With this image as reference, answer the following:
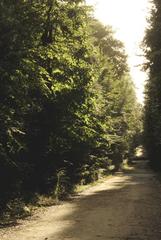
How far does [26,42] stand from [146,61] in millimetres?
13700

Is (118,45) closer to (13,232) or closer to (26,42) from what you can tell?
(26,42)

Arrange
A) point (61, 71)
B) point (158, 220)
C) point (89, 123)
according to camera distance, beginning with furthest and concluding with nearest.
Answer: point (89, 123) → point (61, 71) → point (158, 220)

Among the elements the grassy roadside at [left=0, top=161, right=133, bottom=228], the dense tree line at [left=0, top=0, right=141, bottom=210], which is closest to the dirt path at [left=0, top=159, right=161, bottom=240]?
the grassy roadside at [left=0, top=161, right=133, bottom=228]

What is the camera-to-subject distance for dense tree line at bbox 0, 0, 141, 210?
15.6 meters

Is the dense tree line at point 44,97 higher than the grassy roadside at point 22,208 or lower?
higher

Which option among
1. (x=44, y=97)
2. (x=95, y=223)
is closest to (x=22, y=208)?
(x=95, y=223)

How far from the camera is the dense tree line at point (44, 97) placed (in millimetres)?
15625

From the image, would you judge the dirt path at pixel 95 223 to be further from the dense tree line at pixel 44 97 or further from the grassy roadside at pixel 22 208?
the dense tree line at pixel 44 97

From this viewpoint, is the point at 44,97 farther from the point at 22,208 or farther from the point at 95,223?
the point at 95,223

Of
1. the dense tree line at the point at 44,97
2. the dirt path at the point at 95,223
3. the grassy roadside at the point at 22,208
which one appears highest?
the dense tree line at the point at 44,97

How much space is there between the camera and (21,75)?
52.8ft

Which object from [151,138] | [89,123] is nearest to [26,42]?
[89,123]

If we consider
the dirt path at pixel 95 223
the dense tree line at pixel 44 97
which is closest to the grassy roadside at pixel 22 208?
the dense tree line at pixel 44 97

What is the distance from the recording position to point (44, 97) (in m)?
20.9
